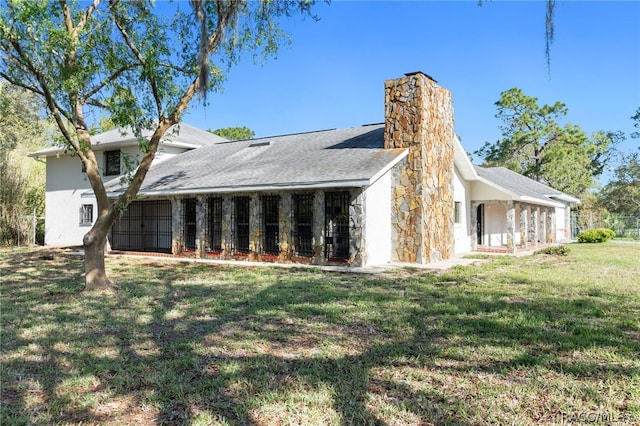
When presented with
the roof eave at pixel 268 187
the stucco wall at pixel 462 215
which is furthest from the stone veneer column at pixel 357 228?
the stucco wall at pixel 462 215

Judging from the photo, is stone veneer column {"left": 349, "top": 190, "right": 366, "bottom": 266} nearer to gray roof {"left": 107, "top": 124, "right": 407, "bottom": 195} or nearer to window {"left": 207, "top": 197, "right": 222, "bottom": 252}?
gray roof {"left": 107, "top": 124, "right": 407, "bottom": 195}

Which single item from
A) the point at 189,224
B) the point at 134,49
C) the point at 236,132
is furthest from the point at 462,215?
the point at 236,132

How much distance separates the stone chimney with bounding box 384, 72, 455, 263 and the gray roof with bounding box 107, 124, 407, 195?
2.01ft

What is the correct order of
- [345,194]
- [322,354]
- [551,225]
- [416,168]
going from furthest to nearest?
[551,225]
[416,168]
[345,194]
[322,354]

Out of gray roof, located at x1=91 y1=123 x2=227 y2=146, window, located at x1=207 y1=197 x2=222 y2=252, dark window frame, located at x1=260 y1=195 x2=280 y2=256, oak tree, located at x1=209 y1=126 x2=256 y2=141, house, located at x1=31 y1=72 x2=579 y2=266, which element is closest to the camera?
house, located at x1=31 y1=72 x2=579 y2=266

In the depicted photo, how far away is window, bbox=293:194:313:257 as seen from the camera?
13.7 meters

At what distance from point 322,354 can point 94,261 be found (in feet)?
19.7

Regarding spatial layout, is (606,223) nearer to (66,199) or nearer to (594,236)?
(594,236)

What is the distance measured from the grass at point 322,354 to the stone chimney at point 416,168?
421cm

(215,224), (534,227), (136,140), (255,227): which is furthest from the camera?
(534,227)

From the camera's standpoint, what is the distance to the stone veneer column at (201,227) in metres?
15.2

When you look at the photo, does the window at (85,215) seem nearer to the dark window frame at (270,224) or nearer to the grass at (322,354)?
the dark window frame at (270,224)

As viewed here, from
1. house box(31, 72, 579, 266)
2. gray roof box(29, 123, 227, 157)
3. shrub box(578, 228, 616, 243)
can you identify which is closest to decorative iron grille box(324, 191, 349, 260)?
house box(31, 72, 579, 266)

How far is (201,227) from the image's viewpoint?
1540 cm
